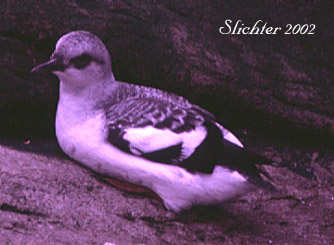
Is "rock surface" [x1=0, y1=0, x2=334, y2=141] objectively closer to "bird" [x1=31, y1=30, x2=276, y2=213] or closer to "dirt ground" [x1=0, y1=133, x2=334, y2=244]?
"bird" [x1=31, y1=30, x2=276, y2=213]

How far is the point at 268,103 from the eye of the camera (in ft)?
15.8

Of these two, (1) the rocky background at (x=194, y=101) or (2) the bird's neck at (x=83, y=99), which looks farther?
(2) the bird's neck at (x=83, y=99)

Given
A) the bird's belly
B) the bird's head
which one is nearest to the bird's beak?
the bird's head

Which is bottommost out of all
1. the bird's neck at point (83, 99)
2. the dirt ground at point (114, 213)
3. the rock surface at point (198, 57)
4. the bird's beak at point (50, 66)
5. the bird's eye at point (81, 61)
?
the dirt ground at point (114, 213)

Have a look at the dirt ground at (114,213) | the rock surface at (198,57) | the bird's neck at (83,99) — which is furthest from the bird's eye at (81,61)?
the dirt ground at (114,213)

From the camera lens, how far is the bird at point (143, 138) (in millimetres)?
3521

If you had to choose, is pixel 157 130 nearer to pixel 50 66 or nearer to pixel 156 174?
pixel 156 174

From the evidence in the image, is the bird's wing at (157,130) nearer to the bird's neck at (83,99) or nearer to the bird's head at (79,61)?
the bird's neck at (83,99)

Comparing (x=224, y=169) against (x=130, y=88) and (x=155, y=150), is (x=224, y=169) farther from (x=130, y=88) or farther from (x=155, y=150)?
(x=130, y=88)

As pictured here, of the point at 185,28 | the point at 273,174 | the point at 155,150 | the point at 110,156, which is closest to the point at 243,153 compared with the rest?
the point at 155,150

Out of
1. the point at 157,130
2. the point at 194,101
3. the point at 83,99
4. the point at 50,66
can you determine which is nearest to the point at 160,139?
the point at 157,130

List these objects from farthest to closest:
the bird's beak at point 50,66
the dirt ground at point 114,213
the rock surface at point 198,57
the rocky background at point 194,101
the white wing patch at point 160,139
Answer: the rock surface at point 198,57, the bird's beak at point 50,66, the white wing patch at point 160,139, the rocky background at point 194,101, the dirt ground at point 114,213

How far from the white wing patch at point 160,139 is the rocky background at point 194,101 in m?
0.37

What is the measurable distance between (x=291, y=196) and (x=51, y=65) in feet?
6.80
